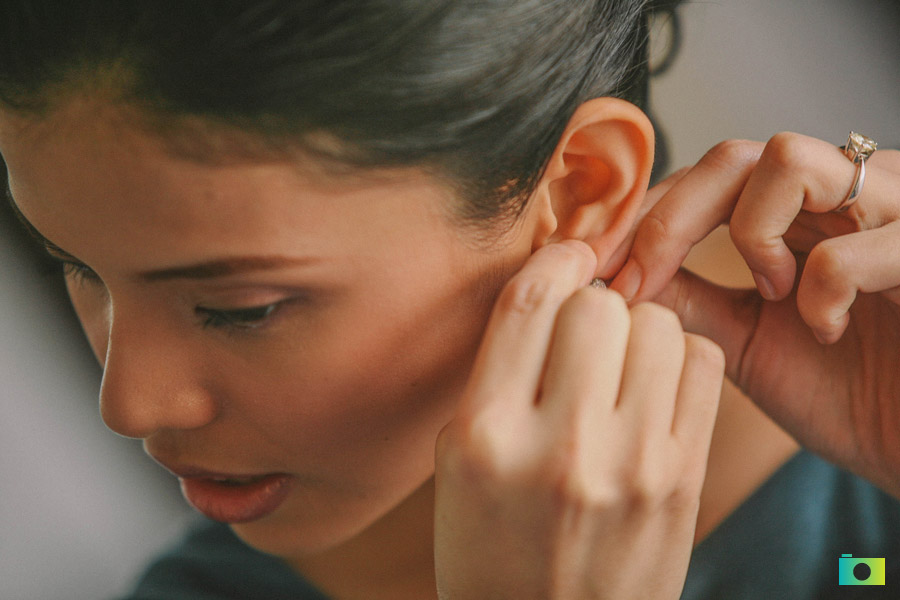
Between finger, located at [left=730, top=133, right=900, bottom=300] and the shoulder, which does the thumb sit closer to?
finger, located at [left=730, top=133, right=900, bottom=300]

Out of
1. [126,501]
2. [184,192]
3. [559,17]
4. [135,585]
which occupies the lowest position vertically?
[135,585]

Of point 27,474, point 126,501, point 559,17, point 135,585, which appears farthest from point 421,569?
point 559,17

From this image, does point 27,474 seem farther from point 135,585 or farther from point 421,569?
point 421,569

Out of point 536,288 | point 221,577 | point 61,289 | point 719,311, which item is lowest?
point 221,577

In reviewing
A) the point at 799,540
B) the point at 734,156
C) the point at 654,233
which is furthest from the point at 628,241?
the point at 799,540

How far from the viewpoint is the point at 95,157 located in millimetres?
546

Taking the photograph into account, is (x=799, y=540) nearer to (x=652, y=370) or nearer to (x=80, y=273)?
(x=652, y=370)

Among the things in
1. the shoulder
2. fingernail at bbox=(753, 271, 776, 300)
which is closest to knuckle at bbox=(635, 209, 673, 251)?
fingernail at bbox=(753, 271, 776, 300)

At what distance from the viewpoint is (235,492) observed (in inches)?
32.3

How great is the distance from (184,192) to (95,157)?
7 cm

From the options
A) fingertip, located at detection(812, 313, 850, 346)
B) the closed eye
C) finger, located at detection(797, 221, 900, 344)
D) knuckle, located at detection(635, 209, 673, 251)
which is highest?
knuckle, located at detection(635, 209, 673, 251)

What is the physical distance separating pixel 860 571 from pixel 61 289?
132 cm

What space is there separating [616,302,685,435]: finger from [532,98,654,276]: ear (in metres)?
0.11

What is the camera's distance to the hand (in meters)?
0.71
